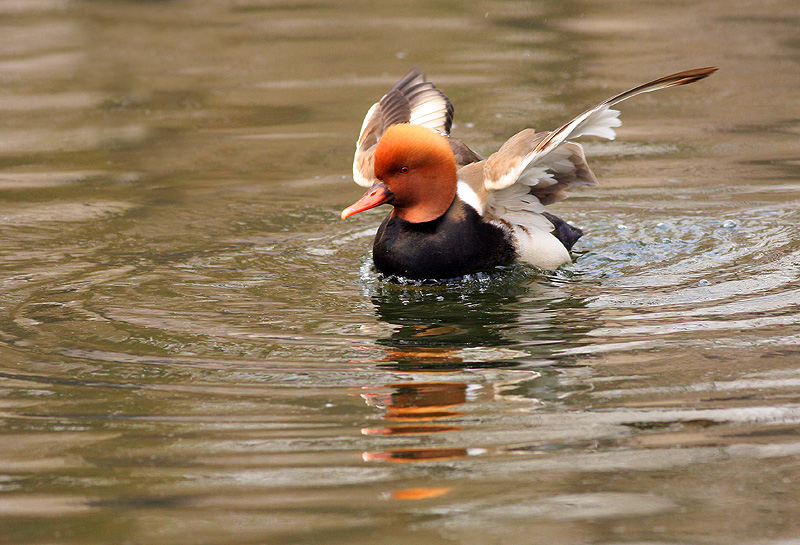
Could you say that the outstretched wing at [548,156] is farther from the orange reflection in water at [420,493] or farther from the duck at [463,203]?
the orange reflection in water at [420,493]

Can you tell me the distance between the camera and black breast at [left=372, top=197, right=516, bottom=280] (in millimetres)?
5875

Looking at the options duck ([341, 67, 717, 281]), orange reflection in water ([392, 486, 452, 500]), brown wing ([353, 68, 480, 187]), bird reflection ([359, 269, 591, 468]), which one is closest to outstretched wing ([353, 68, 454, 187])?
brown wing ([353, 68, 480, 187])

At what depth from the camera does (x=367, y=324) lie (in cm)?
527

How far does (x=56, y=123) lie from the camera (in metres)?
9.96

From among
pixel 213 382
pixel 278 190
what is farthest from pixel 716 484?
pixel 278 190

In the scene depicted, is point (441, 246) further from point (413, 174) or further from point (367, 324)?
point (367, 324)

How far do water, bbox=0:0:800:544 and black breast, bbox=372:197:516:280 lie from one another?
0.12 meters

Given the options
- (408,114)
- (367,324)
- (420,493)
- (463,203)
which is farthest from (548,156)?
(420,493)

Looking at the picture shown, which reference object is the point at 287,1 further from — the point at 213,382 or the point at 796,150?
the point at 213,382

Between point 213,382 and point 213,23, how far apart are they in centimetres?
1033

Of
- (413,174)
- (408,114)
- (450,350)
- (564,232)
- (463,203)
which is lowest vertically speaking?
(450,350)

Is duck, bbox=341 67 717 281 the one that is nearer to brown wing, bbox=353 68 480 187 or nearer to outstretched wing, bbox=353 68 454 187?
brown wing, bbox=353 68 480 187

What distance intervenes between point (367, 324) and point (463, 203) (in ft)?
3.72

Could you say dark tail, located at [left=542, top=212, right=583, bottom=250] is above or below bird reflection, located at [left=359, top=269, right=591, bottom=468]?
above
